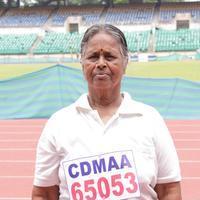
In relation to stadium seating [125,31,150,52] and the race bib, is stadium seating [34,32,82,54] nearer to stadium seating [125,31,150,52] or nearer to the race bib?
stadium seating [125,31,150,52]

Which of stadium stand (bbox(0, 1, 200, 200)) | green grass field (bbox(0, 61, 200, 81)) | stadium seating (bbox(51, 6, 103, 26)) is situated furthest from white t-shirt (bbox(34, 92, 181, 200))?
stadium seating (bbox(51, 6, 103, 26))

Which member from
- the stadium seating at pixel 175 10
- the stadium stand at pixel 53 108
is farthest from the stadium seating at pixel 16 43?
the stadium seating at pixel 175 10

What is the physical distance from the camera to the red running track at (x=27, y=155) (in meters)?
4.56

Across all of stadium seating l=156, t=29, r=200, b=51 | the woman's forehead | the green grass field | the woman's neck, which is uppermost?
the woman's forehead

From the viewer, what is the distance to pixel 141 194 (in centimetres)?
161

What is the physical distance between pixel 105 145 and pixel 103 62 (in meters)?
0.29

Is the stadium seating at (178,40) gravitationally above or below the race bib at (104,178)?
below

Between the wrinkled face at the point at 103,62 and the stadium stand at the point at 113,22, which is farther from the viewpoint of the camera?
the stadium stand at the point at 113,22

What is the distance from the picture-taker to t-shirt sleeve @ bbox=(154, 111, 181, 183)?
5.33 ft

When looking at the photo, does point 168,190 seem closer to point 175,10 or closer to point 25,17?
point 175,10

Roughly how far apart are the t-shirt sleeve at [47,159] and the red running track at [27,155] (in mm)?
2682

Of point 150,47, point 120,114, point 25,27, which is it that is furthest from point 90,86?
point 25,27

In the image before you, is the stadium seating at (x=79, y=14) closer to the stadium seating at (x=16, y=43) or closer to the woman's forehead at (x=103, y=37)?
the stadium seating at (x=16, y=43)

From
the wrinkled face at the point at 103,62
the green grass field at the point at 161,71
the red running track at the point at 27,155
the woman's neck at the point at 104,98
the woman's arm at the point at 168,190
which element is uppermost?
the wrinkled face at the point at 103,62
